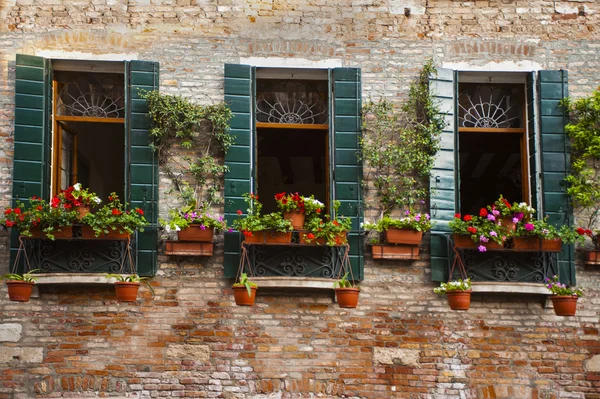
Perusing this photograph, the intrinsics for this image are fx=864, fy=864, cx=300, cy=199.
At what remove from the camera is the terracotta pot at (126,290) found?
795 centimetres

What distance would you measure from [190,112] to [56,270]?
6.50ft

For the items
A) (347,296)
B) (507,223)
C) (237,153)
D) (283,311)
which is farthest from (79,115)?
(507,223)

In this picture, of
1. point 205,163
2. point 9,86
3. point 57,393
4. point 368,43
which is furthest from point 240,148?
point 57,393

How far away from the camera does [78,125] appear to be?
8977 millimetres

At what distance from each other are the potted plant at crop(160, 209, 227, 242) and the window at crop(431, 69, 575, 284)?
85.1 inches

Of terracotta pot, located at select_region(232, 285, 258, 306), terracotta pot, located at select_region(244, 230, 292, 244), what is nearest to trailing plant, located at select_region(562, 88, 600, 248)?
terracotta pot, located at select_region(244, 230, 292, 244)

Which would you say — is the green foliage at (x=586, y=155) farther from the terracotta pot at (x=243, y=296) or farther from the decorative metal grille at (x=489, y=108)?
the terracotta pot at (x=243, y=296)

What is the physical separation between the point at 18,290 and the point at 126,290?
38.4 inches

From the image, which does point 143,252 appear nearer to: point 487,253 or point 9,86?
point 9,86

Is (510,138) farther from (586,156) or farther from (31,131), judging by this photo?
(31,131)

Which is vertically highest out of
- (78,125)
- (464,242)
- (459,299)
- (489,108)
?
(489,108)

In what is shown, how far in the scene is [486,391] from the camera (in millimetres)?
8281

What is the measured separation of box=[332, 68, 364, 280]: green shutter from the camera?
27.7 feet

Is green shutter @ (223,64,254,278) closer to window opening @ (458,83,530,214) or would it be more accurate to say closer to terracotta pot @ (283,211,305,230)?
terracotta pot @ (283,211,305,230)
